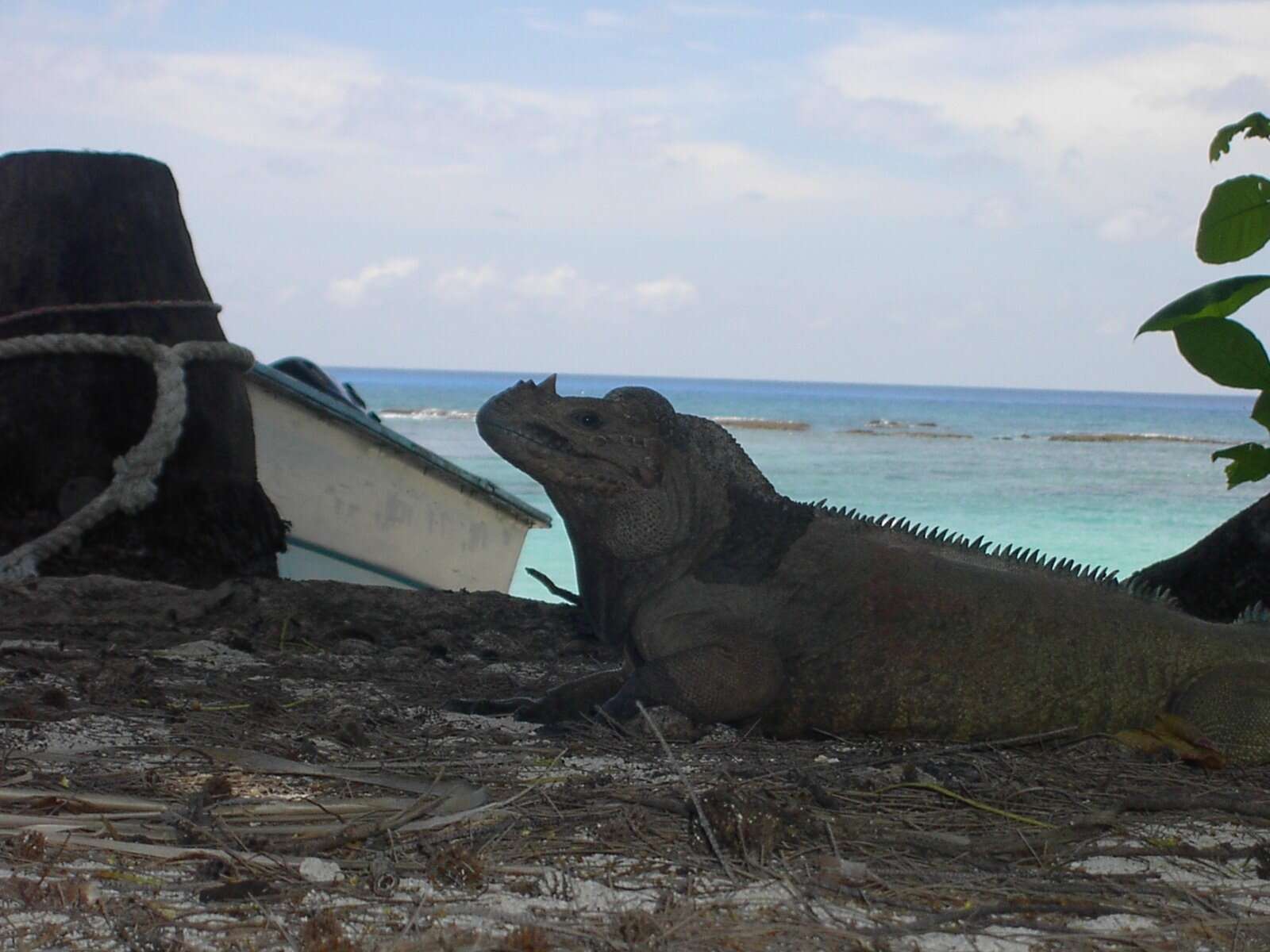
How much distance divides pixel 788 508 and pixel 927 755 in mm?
1019

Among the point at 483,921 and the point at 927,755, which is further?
the point at 927,755

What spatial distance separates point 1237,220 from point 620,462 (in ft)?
6.38

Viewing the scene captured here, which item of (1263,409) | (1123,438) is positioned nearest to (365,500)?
(1263,409)

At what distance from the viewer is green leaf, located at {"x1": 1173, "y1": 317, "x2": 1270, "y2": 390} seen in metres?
3.85

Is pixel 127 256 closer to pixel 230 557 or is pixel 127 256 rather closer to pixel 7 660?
pixel 230 557

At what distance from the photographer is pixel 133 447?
641 cm

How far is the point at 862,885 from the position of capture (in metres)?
2.64

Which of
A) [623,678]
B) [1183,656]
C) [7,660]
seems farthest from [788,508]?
[7,660]

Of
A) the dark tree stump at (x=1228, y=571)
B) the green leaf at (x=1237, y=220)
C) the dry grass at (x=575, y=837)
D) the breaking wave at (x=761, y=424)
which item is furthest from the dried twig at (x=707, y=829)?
the breaking wave at (x=761, y=424)

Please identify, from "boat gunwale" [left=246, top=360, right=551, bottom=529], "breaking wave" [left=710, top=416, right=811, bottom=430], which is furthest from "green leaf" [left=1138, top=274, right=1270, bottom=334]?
"breaking wave" [left=710, top=416, right=811, bottom=430]

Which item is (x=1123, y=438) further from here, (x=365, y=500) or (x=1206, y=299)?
(x=1206, y=299)

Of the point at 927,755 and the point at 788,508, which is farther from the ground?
the point at 788,508

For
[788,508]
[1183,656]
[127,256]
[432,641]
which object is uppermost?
[127,256]

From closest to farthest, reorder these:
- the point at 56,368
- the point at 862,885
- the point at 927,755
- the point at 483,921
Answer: the point at 483,921 → the point at 862,885 → the point at 927,755 → the point at 56,368
